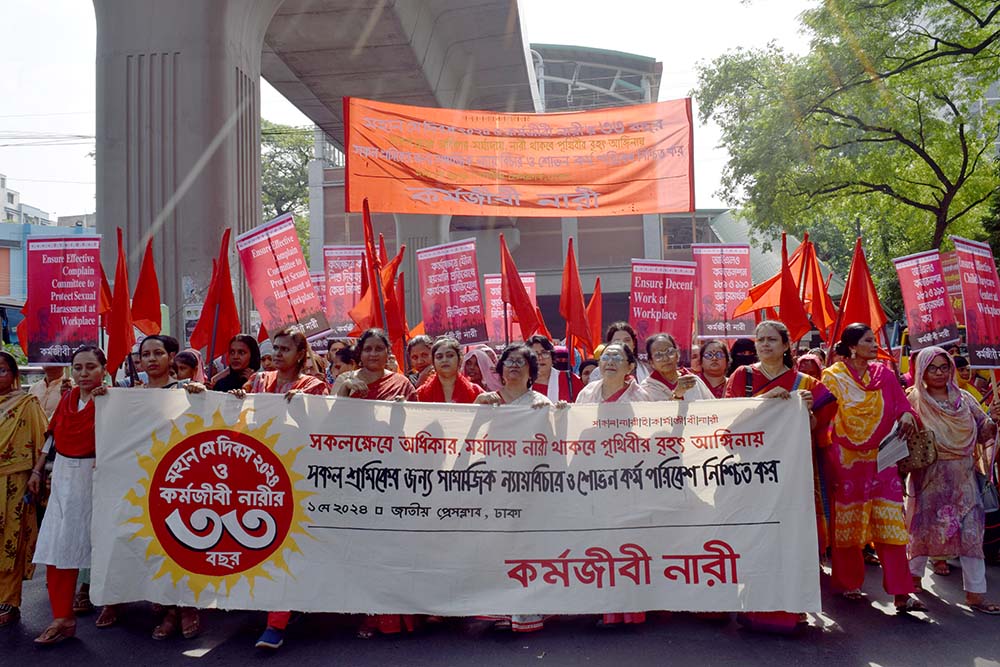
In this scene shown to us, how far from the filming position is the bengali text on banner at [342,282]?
9.00 meters

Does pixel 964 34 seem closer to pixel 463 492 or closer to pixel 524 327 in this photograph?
pixel 524 327

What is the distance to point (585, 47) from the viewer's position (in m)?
31.8

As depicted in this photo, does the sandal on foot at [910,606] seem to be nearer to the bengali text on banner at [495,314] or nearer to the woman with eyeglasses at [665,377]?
the woman with eyeglasses at [665,377]

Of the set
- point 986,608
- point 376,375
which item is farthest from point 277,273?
point 986,608

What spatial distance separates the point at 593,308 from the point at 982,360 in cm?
399

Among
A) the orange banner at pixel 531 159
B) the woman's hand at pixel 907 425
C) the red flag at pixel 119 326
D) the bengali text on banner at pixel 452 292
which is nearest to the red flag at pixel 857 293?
the orange banner at pixel 531 159

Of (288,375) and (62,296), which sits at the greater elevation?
(62,296)

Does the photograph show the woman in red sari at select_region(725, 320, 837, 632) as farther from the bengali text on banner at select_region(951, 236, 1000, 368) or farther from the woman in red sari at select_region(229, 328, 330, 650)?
the bengali text on banner at select_region(951, 236, 1000, 368)

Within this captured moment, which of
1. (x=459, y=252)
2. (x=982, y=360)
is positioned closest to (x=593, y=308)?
(x=459, y=252)

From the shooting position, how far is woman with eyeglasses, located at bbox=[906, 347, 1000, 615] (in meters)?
4.88

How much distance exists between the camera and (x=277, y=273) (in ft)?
21.2

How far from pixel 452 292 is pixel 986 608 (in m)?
4.93

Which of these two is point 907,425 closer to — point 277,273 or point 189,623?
point 189,623

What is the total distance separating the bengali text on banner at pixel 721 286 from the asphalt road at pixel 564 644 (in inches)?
181
